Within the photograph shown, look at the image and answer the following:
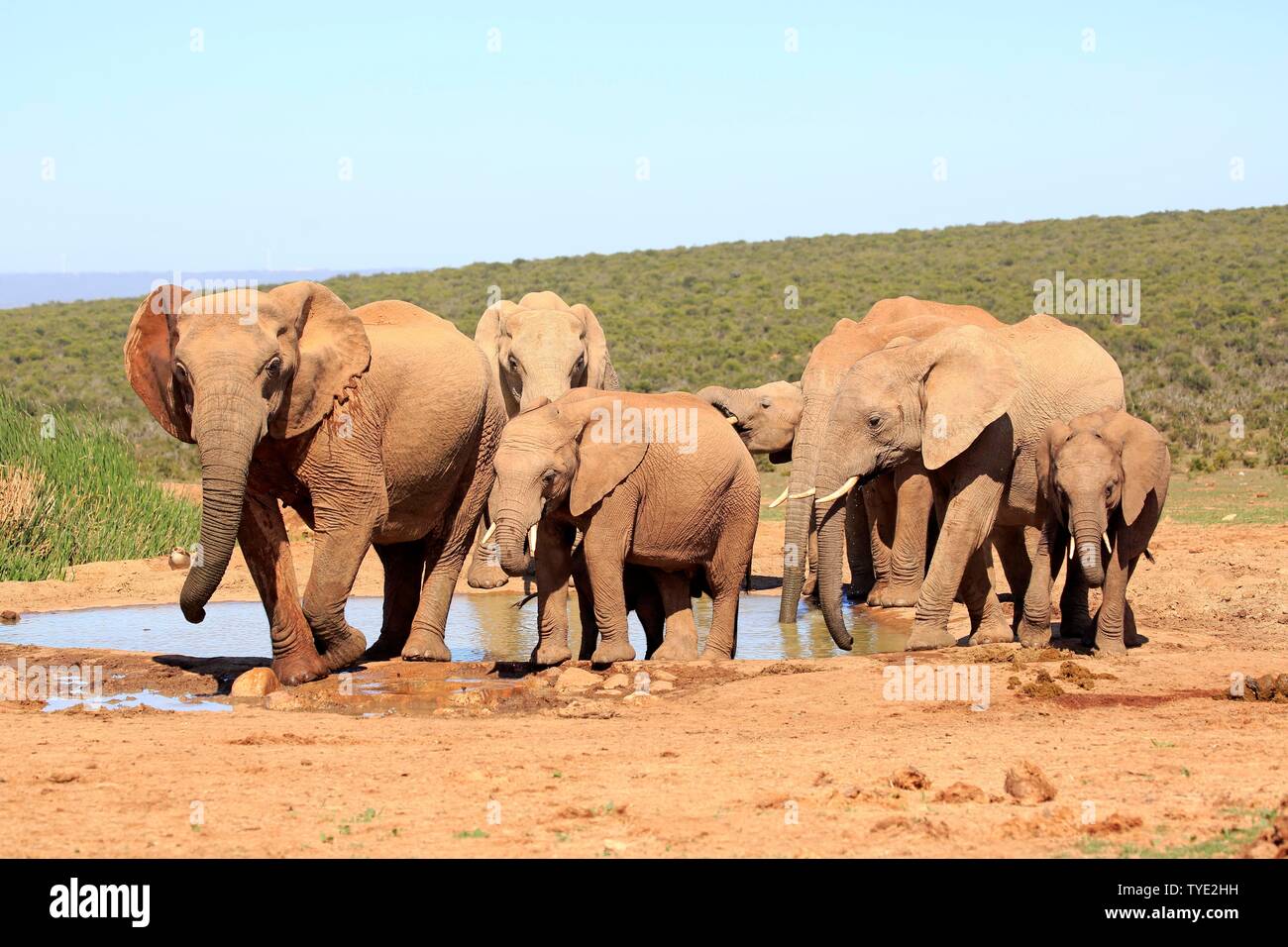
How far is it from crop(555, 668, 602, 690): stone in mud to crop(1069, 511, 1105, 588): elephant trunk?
10.4 ft

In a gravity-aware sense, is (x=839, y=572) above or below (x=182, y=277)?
below

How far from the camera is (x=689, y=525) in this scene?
11.2 meters

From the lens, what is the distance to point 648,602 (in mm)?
12156

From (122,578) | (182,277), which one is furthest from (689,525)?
(122,578)

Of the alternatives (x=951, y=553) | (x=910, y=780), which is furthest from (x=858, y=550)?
(x=910, y=780)

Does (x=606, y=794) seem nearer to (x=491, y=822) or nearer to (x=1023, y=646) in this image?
(x=491, y=822)

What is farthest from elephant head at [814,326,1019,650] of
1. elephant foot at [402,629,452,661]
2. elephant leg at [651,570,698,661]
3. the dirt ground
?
elephant foot at [402,629,452,661]

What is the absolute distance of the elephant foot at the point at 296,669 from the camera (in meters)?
10.7

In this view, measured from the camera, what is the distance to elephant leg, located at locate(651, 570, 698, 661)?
11.5 m

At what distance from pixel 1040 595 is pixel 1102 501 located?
1.08m

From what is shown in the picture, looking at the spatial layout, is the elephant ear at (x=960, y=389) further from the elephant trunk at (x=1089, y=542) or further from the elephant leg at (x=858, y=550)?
the elephant leg at (x=858, y=550)

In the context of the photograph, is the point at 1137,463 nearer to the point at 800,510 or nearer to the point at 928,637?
the point at 928,637

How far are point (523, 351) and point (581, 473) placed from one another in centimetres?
484

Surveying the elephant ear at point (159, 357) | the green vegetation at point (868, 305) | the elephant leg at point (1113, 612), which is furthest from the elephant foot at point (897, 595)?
the green vegetation at point (868, 305)
